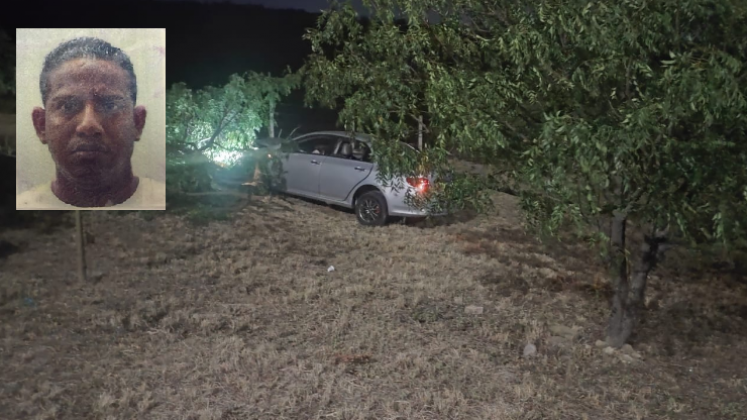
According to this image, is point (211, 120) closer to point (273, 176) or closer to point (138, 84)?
point (273, 176)

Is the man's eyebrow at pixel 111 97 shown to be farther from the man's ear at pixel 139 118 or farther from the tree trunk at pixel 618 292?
the tree trunk at pixel 618 292

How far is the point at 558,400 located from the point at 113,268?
485cm

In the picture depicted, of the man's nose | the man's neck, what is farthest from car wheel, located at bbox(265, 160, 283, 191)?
the man's nose

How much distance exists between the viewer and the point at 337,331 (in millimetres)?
6516

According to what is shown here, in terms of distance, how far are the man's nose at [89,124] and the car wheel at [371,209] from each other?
19.7 ft

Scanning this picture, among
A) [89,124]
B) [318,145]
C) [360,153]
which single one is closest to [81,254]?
[89,124]

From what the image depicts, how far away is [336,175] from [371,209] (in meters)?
0.85

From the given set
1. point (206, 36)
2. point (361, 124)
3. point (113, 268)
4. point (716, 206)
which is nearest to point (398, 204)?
point (113, 268)

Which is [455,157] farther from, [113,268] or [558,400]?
[113,268]

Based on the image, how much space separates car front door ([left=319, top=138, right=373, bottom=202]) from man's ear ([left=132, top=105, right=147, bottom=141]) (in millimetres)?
5904

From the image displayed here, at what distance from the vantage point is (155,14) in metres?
11.0

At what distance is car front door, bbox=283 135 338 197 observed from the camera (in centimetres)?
1191

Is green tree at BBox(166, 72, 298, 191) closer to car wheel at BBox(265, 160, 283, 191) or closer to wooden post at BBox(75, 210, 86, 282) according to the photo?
car wheel at BBox(265, 160, 283, 191)

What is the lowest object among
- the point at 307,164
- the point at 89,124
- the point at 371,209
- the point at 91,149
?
the point at 371,209
